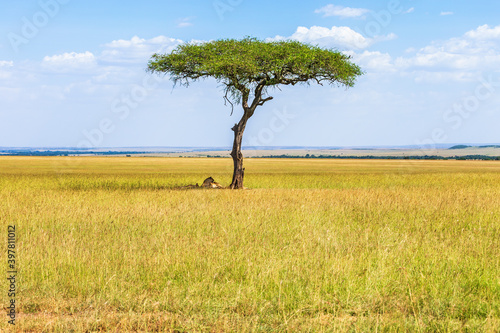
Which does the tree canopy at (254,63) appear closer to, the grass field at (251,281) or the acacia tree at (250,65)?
the acacia tree at (250,65)

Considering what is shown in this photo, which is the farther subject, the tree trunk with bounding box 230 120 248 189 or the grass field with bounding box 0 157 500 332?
the tree trunk with bounding box 230 120 248 189

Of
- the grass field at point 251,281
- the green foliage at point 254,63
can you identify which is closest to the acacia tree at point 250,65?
the green foliage at point 254,63

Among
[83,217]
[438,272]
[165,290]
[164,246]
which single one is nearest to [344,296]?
[438,272]

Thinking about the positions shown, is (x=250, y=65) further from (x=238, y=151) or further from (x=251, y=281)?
(x=251, y=281)

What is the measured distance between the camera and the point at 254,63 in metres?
29.4

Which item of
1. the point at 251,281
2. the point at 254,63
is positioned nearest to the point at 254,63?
the point at 254,63

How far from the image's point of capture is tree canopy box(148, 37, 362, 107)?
29.1 metres

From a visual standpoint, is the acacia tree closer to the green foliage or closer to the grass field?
the green foliage

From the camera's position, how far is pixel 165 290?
7285 millimetres

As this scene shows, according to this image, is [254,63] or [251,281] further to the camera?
[254,63]

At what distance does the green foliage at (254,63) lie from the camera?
29.1 m

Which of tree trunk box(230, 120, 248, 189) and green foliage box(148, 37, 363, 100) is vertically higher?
green foliage box(148, 37, 363, 100)

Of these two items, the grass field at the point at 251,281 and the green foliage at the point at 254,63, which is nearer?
the grass field at the point at 251,281

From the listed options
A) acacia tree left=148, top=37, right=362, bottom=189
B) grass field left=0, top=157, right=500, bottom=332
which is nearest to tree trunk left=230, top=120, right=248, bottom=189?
acacia tree left=148, top=37, right=362, bottom=189
